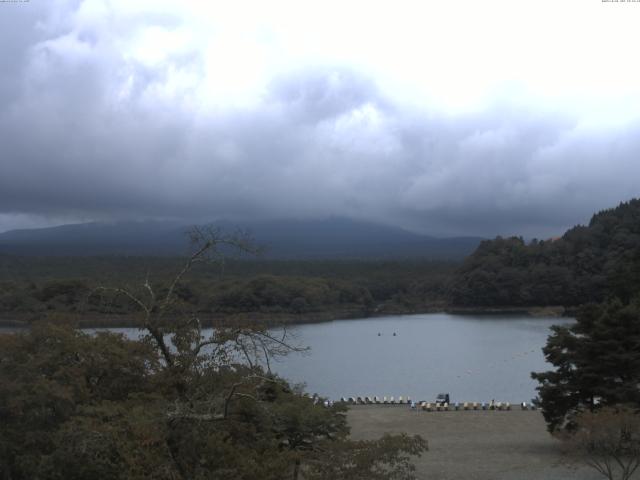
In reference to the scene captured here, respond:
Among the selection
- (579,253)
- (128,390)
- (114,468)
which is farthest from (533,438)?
(579,253)

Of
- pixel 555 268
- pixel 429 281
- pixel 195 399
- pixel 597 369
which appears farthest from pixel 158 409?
pixel 429 281

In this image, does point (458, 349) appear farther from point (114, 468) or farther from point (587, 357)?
point (114, 468)

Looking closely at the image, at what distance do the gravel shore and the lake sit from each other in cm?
395

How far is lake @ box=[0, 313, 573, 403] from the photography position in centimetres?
3253

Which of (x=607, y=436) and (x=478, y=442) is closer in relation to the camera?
(x=607, y=436)

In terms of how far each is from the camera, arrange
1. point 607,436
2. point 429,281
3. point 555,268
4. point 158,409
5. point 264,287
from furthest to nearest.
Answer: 1. point 429,281
2. point 555,268
3. point 264,287
4. point 607,436
5. point 158,409

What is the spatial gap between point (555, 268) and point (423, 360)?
4417cm

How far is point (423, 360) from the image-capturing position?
42438 mm

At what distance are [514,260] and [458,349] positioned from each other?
44.9m

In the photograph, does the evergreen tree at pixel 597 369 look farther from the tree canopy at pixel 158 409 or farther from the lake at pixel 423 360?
the tree canopy at pixel 158 409

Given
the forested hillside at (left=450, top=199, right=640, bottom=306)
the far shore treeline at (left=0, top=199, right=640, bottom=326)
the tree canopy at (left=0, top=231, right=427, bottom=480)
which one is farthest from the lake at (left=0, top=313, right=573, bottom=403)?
the forested hillside at (left=450, top=199, right=640, bottom=306)

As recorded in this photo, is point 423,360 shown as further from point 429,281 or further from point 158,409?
point 429,281

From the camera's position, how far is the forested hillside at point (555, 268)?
7931cm

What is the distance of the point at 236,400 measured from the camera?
7.97 metres
